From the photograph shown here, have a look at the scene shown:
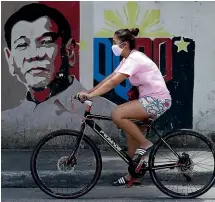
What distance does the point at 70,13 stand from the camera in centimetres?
835

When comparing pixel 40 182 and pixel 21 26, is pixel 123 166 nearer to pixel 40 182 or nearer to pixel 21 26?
pixel 40 182

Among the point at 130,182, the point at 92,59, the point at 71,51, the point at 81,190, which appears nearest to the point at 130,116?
the point at 130,182

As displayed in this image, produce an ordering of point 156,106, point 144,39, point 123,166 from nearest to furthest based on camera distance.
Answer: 1. point 156,106
2. point 123,166
3. point 144,39

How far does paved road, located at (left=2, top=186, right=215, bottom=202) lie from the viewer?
238 inches

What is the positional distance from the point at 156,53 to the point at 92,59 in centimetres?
93

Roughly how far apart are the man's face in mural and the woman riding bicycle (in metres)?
2.60

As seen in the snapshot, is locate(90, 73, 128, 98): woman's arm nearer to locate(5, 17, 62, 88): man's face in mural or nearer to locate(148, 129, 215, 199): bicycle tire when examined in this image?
locate(148, 129, 215, 199): bicycle tire

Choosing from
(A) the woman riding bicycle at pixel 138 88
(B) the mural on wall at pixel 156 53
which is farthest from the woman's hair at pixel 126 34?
(B) the mural on wall at pixel 156 53

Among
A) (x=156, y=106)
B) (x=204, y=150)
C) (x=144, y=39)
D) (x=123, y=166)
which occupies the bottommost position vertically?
(x=123, y=166)

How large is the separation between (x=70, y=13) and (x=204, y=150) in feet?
10.7

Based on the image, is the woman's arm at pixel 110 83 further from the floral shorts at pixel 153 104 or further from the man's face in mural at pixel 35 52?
the man's face in mural at pixel 35 52

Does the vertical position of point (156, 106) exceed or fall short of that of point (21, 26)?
it falls short

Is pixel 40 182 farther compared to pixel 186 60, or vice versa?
pixel 186 60

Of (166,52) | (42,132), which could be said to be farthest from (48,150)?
(166,52)
